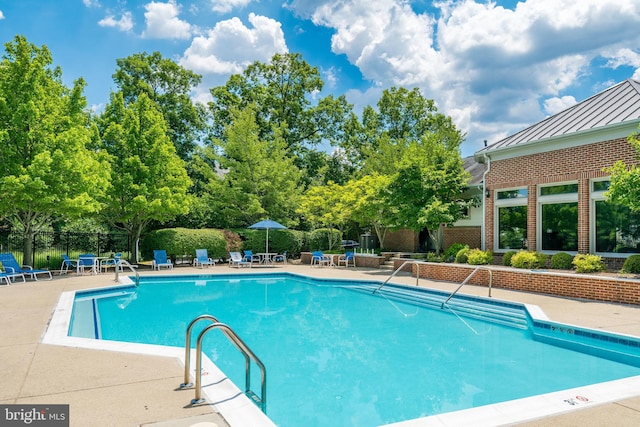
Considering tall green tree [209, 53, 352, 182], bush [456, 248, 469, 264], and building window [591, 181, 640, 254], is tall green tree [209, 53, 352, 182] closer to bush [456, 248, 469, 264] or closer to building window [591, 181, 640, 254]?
bush [456, 248, 469, 264]

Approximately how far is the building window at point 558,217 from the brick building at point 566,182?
1.3 inches

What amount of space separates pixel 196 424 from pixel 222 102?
1316 inches

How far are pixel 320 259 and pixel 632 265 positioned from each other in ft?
43.4

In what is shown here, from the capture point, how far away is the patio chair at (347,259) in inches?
853

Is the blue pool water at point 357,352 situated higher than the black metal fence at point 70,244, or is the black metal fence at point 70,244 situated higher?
the black metal fence at point 70,244

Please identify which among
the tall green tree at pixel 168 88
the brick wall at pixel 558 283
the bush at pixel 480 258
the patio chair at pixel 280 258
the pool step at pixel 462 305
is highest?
the tall green tree at pixel 168 88

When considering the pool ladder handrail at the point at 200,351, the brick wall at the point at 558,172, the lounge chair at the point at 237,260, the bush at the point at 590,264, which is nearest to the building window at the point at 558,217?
the brick wall at the point at 558,172

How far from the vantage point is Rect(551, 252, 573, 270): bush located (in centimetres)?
1388

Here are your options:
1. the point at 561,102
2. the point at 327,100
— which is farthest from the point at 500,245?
the point at 327,100

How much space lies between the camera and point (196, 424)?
3.59m

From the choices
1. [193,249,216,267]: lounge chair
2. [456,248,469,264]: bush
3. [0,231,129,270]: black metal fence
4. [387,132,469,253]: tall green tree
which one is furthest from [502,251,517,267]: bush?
[0,231,129,270]: black metal fence

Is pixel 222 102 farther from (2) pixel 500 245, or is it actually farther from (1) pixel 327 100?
(2) pixel 500 245

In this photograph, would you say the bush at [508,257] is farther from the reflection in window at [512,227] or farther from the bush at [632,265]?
the bush at [632,265]

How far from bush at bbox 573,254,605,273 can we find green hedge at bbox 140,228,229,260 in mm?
15883
